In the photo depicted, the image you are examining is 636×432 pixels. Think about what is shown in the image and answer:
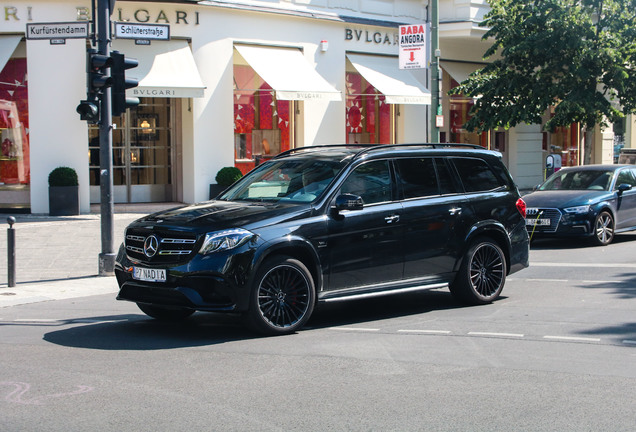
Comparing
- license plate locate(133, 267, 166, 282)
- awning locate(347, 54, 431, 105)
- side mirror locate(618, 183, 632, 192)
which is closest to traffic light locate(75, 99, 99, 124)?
license plate locate(133, 267, 166, 282)

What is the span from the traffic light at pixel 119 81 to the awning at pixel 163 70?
769cm

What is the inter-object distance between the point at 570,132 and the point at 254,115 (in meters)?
15.6

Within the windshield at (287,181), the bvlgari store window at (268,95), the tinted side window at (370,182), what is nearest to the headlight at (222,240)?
the windshield at (287,181)

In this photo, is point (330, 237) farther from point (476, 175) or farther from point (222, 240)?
point (476, 175)

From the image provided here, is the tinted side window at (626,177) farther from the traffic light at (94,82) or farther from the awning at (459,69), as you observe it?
the awning at (459,69)

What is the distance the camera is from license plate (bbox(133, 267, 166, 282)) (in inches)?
320

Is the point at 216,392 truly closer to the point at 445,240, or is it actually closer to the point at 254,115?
the point at 445,240

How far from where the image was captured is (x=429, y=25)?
21.4 meters

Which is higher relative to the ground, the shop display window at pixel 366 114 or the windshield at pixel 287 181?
the shop display window at pixel 366 114

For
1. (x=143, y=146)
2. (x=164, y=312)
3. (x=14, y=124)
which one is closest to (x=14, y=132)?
(x=14, y=124)

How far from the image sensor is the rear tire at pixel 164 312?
9.14 m

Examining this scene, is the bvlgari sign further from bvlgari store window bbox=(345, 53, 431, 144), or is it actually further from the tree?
the tree

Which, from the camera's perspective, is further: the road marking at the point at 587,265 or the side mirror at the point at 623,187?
the side mirror at the point at 623,187

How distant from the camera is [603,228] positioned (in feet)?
53.9
